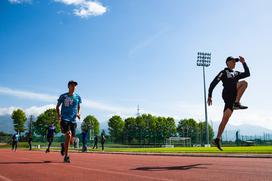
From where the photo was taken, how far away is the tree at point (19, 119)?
108756mm

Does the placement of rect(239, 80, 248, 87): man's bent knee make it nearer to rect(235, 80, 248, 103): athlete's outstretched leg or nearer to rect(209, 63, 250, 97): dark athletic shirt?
rect(235, 80, 248, 103): athlete's outstretched leg

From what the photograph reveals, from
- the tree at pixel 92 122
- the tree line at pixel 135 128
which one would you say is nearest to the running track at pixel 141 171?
the tree line at pixel 135 128

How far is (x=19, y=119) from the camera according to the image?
359ft

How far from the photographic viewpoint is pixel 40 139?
291ft

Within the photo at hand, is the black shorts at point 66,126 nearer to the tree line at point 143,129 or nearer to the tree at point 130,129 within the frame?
the tree line at point 143,129

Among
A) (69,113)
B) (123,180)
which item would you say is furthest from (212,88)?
(123,180)

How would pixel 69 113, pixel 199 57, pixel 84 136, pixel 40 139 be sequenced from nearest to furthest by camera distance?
1. pixel 69 113
2. pixel 84 136
3. pixel 199 57
4. pixel 40 139

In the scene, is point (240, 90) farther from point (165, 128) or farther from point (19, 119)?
point (165, 128)

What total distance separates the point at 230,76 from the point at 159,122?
115 m

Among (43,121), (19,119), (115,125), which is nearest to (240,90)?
(19,119)

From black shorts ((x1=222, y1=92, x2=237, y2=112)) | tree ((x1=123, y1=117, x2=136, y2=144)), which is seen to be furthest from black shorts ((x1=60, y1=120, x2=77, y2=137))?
tree ((x1=123, y1=117, x2=136, y2=144))

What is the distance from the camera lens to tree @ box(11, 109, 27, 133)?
109 metres

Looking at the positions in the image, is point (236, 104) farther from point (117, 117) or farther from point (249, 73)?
point (117, 117)

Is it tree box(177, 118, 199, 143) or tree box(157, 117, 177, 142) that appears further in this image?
tree box(177, 118, 199, 143)
